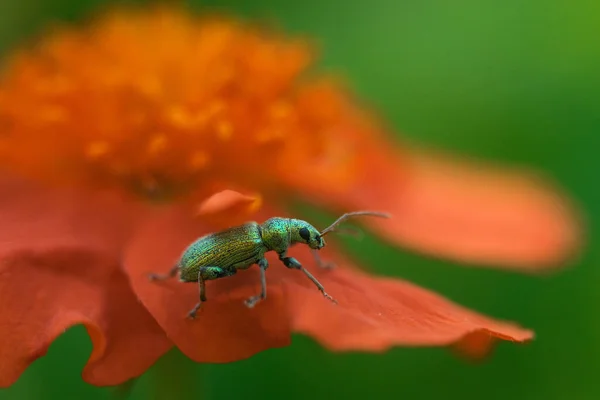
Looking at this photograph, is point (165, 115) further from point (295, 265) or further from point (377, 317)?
point (377, 317)

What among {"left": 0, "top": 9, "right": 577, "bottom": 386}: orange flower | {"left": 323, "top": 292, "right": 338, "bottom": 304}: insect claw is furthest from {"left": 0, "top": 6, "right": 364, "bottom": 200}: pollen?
{"left": 323, "top": 292, "right": 338, "bottom": 304}: insect claw

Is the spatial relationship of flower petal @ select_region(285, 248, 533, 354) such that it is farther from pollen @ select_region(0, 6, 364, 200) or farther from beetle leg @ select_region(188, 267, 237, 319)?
pollen @ select_region(0, 6, 364, 200)

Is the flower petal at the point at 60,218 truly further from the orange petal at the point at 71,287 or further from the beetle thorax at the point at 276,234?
the beetle thorax at the point at 276,234

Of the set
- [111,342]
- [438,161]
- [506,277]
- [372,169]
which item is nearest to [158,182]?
[111,342]

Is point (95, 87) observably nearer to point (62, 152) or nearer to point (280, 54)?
point (62, 152)

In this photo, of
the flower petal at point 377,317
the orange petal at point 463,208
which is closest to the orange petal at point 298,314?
the flower petal at point 377,317
